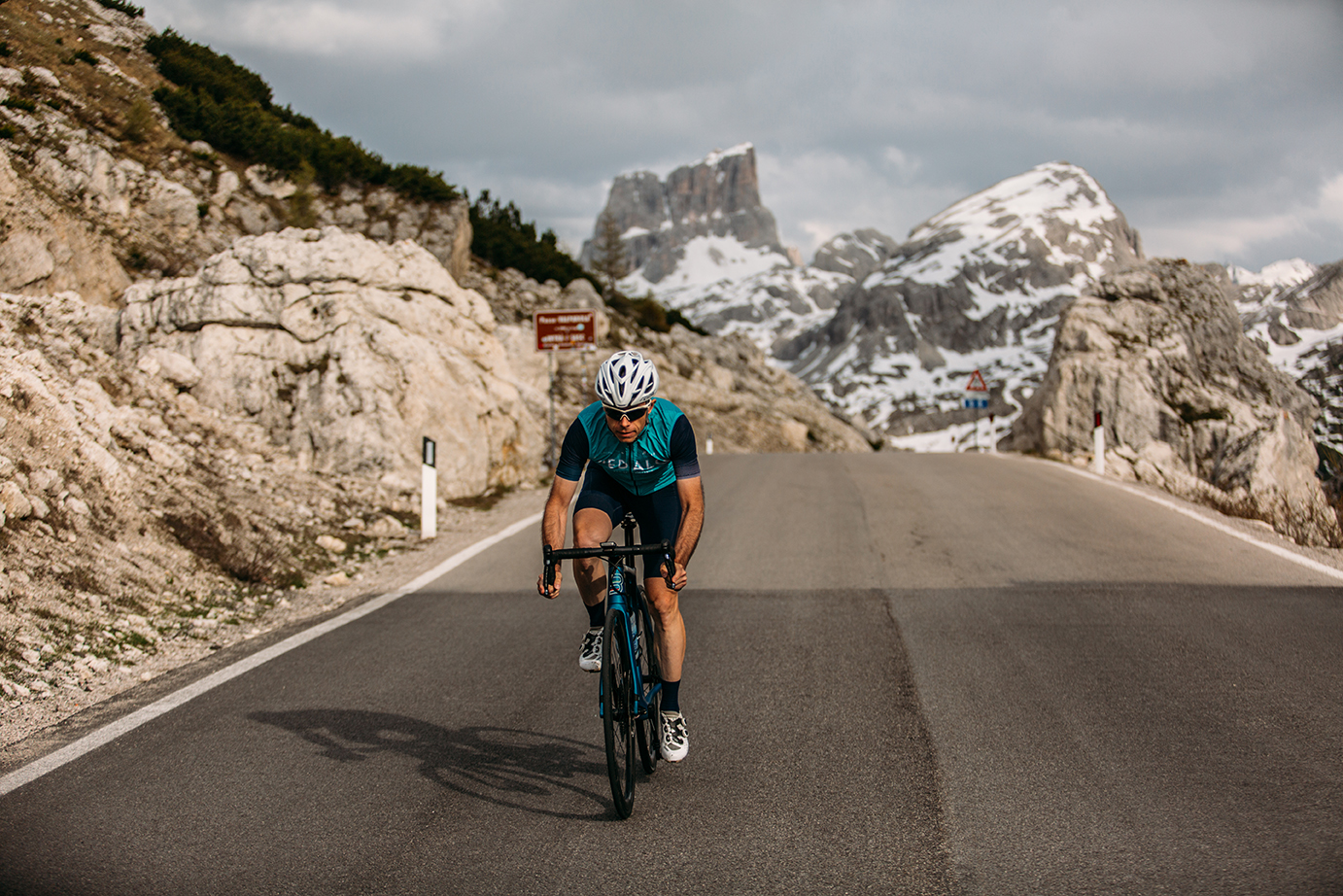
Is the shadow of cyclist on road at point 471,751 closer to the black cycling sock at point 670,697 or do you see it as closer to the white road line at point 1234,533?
the black cycling sock at point 670,697

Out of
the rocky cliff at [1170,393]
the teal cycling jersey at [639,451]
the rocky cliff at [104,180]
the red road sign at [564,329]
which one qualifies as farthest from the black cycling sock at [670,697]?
the rocky cliff at [1170,393]

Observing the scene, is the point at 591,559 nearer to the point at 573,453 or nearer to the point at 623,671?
the point at 573,453

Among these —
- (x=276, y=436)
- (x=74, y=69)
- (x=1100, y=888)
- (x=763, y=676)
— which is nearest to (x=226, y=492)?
(x=276, y=436)

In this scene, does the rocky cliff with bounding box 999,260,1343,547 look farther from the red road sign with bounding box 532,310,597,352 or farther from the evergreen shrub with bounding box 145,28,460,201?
the evergreen shrub with bounding box 145,28,460,201

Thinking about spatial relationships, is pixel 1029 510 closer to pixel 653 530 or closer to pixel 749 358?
pixel 653 530

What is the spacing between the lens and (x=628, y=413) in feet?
12.7

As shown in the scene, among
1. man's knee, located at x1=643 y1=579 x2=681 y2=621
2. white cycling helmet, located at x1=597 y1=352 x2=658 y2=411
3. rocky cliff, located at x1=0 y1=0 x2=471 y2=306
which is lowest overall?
man's knee, located at x1=643 y1=579 x2=681 y2=621

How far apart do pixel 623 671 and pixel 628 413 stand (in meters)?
1.04

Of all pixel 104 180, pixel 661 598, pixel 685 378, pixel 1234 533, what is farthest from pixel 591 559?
pixel 685 378

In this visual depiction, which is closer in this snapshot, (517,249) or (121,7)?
(121,7)

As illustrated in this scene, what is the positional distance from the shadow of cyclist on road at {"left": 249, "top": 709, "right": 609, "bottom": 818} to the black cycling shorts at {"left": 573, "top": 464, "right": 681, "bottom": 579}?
3.55 ft

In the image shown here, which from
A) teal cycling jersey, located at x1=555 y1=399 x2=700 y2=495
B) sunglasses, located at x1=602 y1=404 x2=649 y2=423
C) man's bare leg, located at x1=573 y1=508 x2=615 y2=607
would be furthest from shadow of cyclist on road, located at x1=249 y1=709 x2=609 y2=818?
sunglasses, located at x1=602 y1=404 x2=649 y2=423

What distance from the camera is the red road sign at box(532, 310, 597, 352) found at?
2061cm

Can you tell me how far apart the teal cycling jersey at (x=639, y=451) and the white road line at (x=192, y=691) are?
103 inches
